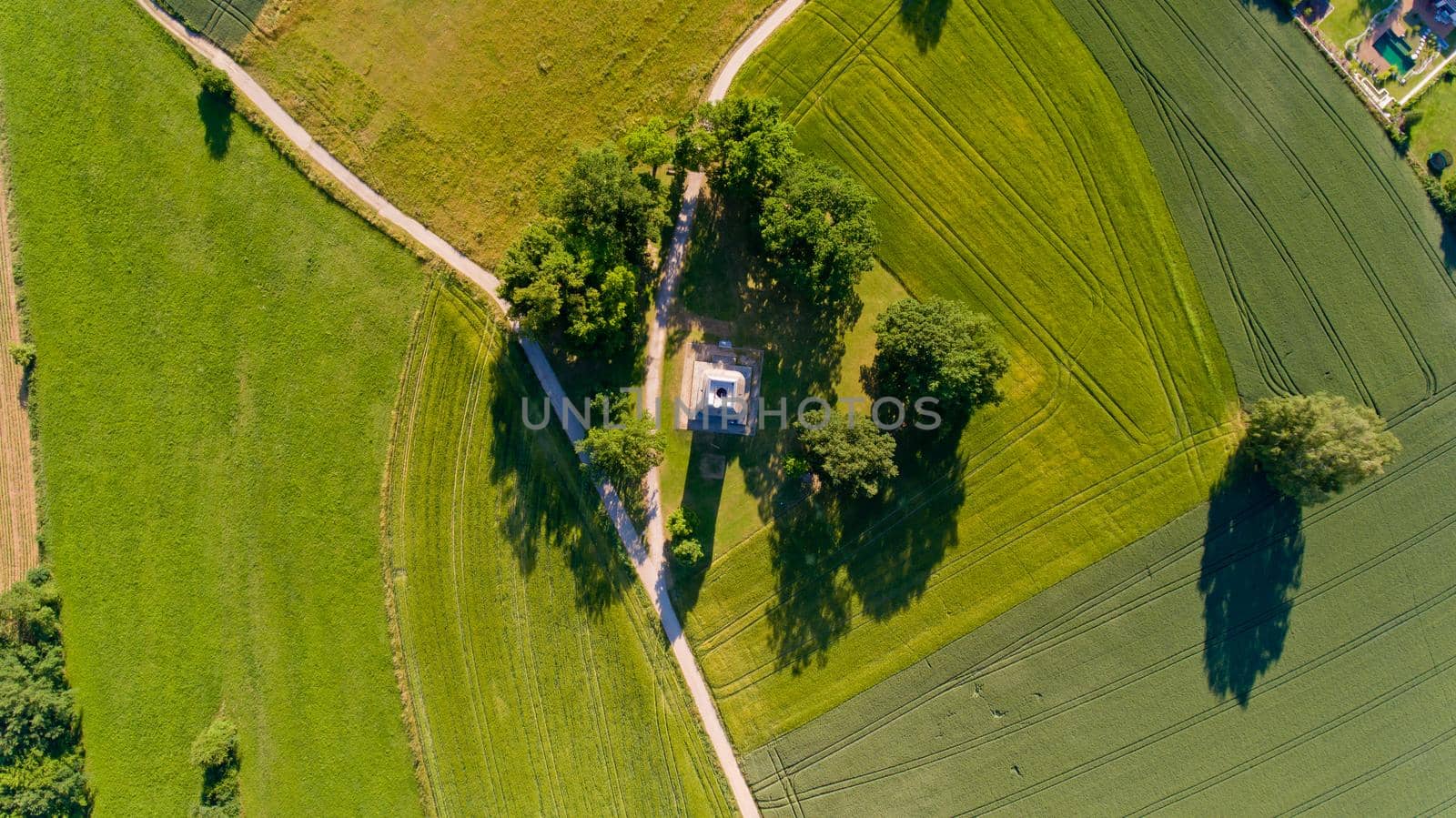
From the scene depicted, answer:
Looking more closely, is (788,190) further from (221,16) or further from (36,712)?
(36,712)

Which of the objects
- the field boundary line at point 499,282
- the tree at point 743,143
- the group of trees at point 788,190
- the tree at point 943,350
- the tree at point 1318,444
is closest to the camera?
the group of trees at point 788,190

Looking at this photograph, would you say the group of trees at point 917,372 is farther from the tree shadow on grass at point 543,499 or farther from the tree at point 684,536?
A: the tree shadow on grass at point 543,499

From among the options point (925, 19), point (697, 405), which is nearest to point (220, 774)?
point (697, 405)

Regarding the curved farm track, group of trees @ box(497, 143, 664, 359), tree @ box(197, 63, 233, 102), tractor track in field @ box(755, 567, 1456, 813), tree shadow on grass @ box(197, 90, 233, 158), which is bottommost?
tractor track in field @ box(755, 567, 1456, 813)

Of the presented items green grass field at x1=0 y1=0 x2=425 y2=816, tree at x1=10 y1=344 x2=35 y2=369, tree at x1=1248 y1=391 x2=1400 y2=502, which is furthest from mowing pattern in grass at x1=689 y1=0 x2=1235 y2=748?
tree at x1=10 y1=344 x2=35 y2=369

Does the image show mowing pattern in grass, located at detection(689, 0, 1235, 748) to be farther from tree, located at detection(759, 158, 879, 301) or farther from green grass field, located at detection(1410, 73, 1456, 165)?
green grass field, located at detection(1410, 73, 1456, 165)

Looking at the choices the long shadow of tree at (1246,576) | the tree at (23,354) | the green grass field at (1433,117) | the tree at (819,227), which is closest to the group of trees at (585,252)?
the tree at (819,227)

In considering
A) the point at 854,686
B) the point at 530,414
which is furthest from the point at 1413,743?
the point at 530,414
